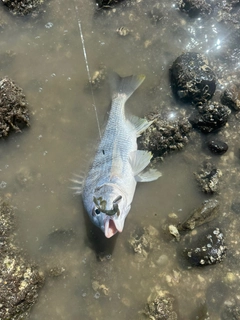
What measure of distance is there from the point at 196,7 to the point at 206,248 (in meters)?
5.11

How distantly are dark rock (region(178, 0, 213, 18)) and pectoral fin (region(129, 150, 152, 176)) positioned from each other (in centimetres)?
362

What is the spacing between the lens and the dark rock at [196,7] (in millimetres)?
6789

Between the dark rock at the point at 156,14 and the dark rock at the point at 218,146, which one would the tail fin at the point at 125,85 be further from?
the dark rock at the point at 218,146

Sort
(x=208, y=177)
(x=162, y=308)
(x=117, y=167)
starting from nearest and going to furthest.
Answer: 1. (x=162, y=308)
2. (x=117, y=167)
3. (x=208, y=177)

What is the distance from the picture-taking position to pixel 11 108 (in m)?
5.94

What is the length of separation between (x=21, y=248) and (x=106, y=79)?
369 cm

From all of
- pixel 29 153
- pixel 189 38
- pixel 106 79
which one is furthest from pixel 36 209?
pixel 189 38

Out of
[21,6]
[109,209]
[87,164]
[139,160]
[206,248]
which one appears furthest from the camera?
[21,6]

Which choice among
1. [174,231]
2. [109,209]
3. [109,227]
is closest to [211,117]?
[174,231]

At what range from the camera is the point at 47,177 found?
19.1 ft

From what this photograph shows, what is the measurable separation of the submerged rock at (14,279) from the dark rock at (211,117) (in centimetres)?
395

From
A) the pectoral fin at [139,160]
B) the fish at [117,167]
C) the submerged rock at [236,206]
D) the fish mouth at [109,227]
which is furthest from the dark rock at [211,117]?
the fish mouth at [109,227]

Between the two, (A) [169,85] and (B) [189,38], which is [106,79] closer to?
(A) [169,85]

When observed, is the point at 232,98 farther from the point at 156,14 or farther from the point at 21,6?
the point at 21,6
